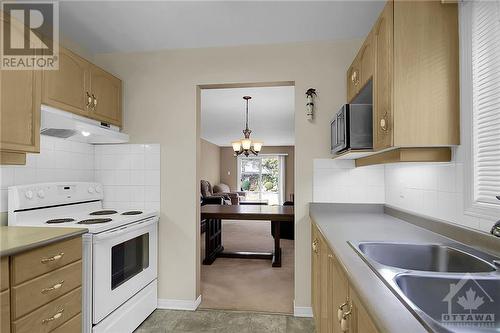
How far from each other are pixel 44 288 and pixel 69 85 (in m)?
1.37

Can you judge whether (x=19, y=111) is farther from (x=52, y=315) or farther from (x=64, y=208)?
(x=52, y=315)

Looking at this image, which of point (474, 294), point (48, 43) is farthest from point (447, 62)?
point (48, 43)

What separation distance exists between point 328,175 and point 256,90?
1.98 metres

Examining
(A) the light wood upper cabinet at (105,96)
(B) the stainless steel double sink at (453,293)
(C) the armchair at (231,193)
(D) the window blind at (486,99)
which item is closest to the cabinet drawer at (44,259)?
(A) the light wood upper cabinet at (105,96)

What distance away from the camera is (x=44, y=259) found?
1470 millimetres

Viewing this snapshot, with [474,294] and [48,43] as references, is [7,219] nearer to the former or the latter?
[48,43]

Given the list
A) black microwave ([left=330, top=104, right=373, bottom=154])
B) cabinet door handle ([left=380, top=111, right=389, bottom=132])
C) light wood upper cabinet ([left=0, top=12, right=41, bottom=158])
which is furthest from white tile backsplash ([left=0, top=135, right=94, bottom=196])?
cabinet door handle ([left=380, top=111, right=389, bottom=132])

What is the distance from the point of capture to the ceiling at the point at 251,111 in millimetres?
4098

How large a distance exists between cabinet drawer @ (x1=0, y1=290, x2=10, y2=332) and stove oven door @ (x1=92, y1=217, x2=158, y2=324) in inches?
20.0

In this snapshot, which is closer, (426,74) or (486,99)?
(486,99)

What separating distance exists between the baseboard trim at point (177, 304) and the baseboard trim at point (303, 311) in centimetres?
90

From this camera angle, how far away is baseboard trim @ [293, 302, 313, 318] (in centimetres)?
245

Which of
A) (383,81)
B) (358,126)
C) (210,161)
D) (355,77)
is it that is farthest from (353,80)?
(210,161)

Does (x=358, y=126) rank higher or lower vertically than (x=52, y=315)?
higher
